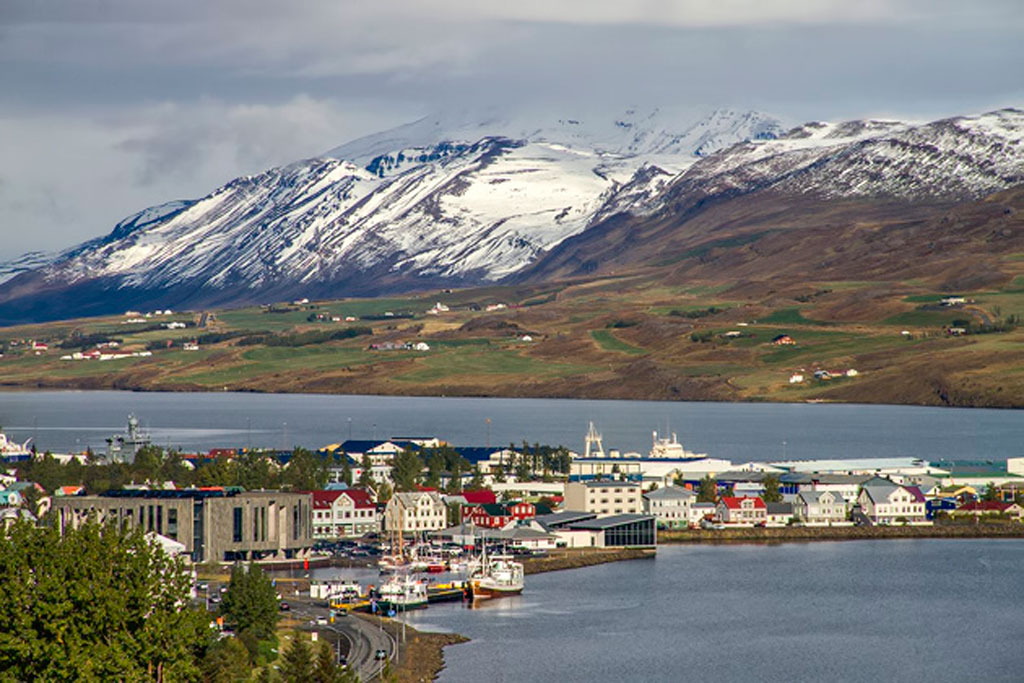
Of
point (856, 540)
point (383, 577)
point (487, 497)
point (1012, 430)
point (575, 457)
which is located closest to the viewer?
point (383, 577)

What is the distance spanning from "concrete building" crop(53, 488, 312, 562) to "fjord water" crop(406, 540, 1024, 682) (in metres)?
12.1

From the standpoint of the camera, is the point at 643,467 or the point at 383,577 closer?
the point at 383,577

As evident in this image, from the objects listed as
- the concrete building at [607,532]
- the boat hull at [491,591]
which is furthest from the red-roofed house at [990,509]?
the boat hull at [491,591]

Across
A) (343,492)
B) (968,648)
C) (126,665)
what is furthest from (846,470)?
(126,665)

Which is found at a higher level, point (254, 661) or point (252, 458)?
point (252, 458)

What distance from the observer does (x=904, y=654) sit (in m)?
64.4

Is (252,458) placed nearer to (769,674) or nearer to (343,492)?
(343,492)

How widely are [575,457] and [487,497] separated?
26.5m

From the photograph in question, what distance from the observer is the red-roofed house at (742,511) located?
4149 inches

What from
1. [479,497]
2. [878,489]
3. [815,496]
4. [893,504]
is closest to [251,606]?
[479,497]

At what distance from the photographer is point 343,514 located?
336ft

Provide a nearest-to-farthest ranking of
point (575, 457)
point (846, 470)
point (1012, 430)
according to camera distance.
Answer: point (846, 470), point (575, 457), point (1012, 430)

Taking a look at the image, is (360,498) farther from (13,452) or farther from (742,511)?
(13,452)

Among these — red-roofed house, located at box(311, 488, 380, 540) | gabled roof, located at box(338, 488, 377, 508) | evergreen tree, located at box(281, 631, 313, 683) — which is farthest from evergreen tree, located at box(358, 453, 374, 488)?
evergreen tree, located at box(281, 631, 313, 683)
